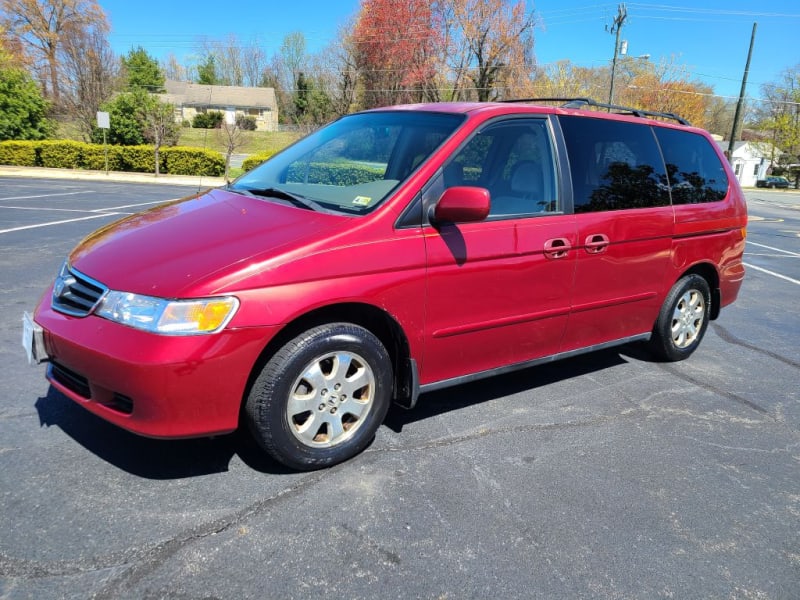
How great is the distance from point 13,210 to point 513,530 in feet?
43.4

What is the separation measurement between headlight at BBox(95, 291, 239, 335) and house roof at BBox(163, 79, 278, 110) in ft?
250

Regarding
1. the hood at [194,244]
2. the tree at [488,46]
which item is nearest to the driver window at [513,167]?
the hood at [194,244]

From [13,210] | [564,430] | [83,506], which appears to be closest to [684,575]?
[564,430]

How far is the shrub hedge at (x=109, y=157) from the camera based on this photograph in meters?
29.4

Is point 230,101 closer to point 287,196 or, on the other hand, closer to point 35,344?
point 287,196

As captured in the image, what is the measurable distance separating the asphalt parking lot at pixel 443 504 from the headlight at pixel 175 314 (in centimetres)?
82

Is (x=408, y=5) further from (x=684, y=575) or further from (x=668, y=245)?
(x=684, y=575)

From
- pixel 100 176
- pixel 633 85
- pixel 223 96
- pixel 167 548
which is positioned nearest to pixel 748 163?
pixel 633 85

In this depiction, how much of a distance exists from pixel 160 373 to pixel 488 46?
31.5 metres

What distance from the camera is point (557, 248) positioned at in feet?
11.9

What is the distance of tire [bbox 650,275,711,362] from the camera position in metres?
4.68

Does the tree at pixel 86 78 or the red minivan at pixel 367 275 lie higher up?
the tree at pixel 86 78

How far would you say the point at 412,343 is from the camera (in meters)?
3.15

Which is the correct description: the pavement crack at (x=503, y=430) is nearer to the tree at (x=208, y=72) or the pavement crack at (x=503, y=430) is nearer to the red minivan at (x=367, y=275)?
the red minivan at (x=367, y=275)
